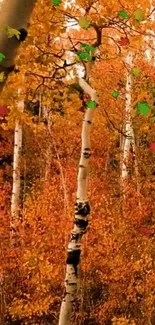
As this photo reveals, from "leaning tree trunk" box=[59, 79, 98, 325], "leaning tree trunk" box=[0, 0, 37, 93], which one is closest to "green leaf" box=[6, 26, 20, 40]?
"leaning tree trunk" box=[0, 0, 37, 93]

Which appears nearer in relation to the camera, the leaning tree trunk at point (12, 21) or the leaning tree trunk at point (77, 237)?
the leaning tree trunk at point (12, 21)

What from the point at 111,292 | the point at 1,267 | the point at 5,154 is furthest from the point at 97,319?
the point at 5,154

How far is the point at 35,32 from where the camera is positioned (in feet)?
14.3

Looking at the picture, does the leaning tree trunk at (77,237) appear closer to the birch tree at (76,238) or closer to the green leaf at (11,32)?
the birch tree at (76,238)

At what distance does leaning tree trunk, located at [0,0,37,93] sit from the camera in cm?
147

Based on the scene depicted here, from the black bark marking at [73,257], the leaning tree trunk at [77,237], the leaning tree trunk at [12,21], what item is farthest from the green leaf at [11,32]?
the black bark marking at [73,257]

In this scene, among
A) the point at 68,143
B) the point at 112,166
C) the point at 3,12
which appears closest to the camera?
the point at 3,12

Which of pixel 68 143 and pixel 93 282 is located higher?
pixel 68 143

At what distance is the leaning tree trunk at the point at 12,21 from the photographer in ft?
4.83

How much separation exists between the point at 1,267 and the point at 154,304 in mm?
4329

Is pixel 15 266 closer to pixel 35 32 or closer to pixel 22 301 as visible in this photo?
pixel 22 301

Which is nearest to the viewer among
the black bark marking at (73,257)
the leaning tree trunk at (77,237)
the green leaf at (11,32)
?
the green leaf at (11,32)

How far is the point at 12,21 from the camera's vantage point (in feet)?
4.90

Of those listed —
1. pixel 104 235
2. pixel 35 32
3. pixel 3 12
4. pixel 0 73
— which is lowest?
pixel 104 235
